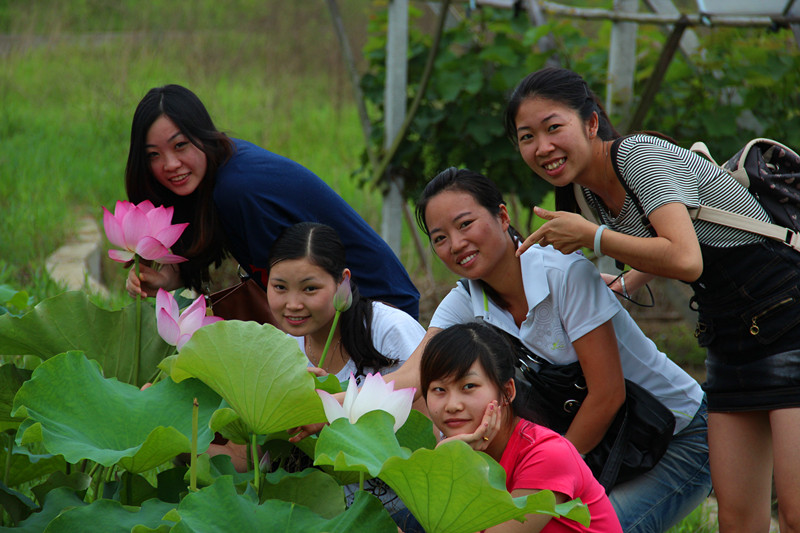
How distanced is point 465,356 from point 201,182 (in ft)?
3.40

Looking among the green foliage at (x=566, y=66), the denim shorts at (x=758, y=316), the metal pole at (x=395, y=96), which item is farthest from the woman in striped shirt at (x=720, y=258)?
the metal pole at (x=395, y=96)

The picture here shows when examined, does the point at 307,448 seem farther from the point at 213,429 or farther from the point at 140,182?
the point at 140,182

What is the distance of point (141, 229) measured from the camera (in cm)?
152

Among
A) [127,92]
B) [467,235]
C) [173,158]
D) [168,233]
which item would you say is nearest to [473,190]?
[467,235]

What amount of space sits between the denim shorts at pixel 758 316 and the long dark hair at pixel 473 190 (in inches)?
17.4

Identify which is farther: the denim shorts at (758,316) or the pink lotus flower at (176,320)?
the denim shorts at (758,316)

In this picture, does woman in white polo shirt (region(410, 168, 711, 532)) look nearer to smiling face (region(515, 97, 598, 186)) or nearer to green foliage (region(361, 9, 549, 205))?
smiling face (region(515, 97, 598, 186))

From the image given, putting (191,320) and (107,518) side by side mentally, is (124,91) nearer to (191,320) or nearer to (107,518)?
(191,320)

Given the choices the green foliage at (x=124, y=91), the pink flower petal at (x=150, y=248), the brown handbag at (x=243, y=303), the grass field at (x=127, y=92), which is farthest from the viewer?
the green foliage at (x=124, y=91)

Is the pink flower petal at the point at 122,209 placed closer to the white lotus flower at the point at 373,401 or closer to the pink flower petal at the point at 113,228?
the pink flower petal at the point at 113,228

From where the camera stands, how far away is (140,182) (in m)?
2.23

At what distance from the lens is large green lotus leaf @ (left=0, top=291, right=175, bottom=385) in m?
1.56

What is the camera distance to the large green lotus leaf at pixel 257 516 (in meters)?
1.14

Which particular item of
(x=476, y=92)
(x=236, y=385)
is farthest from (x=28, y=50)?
(x=236, y=385)
